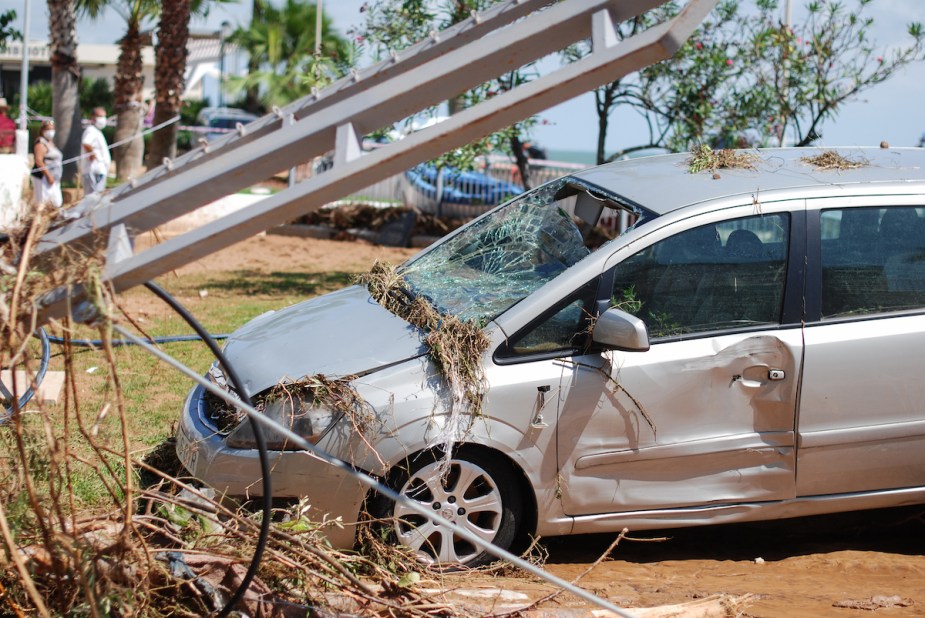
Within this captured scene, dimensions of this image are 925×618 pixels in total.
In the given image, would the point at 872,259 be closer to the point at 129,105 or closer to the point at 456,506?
the point at 456,506

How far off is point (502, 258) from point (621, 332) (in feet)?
3.86

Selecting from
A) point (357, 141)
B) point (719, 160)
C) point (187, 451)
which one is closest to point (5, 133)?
point (187, 451)

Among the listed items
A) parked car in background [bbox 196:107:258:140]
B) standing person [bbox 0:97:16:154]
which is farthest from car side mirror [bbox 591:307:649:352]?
parked car in background [bbox 196:107:258:140]

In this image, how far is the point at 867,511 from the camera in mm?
5469

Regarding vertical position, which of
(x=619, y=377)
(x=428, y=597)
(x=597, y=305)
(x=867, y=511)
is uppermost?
(x=597, y=305)

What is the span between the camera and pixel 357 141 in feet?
9.41

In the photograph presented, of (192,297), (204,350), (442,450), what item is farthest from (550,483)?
(192,297)

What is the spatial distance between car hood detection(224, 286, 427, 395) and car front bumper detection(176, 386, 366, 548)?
0.33 meters

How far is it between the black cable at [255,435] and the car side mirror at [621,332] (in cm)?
171

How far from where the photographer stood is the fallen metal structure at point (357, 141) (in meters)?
2.76

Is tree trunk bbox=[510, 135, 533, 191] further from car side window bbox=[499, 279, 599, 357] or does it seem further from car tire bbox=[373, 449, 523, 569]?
car tire bbox=[373, 449, 523, 569]

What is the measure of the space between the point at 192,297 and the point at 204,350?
3374mm

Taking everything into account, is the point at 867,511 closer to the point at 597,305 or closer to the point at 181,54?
the point at 597,305

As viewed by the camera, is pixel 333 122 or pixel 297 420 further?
pixel 297 420
